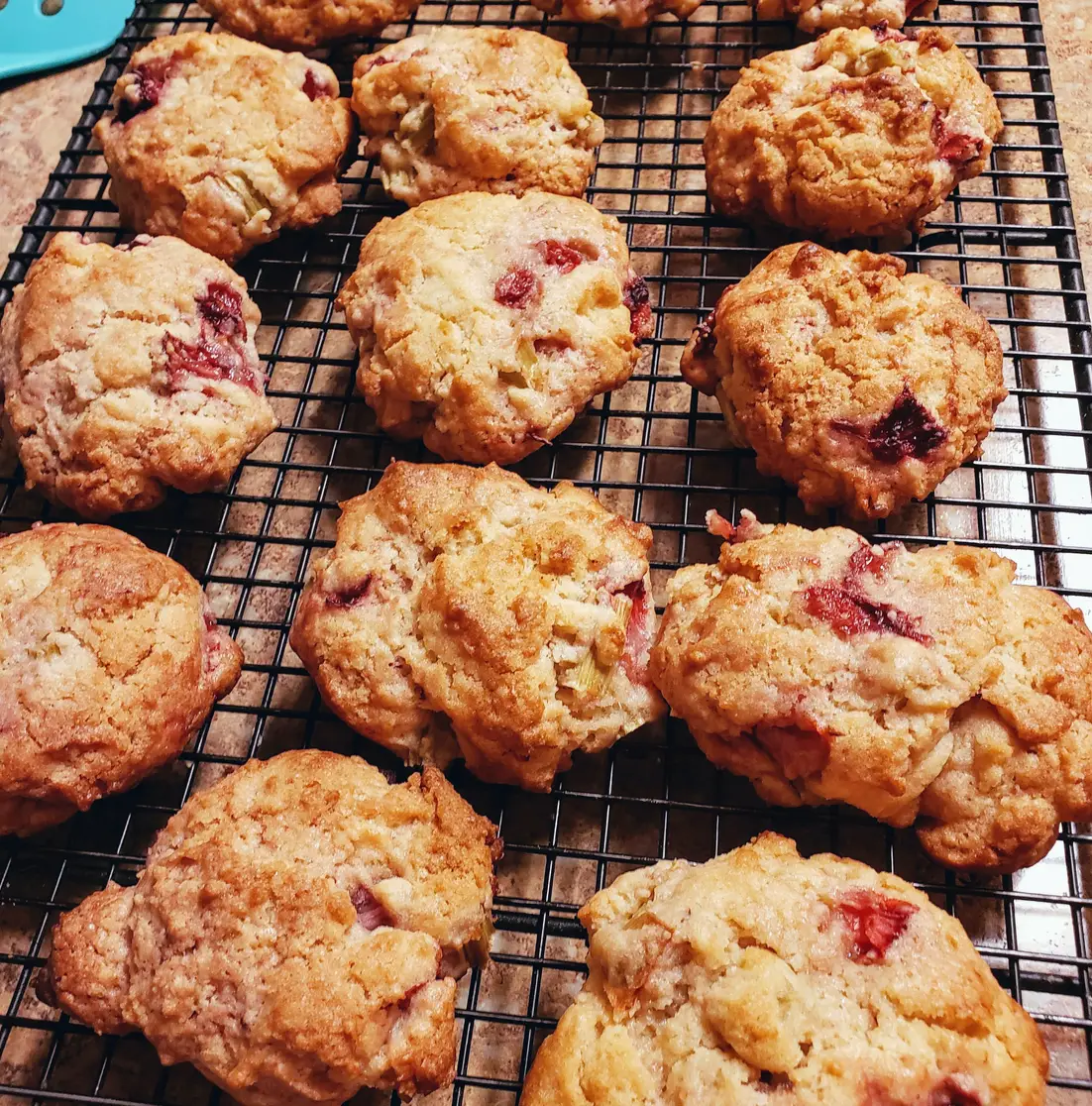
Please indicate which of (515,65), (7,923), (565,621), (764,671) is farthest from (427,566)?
(515,65)

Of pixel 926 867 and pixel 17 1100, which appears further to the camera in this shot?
pixel 926 867

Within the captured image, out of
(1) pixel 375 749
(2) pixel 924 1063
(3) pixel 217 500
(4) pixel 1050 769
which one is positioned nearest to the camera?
(2) pixel 924 1063

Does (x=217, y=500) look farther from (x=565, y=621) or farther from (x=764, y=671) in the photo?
(x=764, y=671)

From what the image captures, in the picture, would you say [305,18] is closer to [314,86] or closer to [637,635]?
[314,86]

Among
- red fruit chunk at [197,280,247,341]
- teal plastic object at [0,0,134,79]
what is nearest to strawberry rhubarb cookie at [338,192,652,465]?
red fruit chunk at [197,280,247,341]

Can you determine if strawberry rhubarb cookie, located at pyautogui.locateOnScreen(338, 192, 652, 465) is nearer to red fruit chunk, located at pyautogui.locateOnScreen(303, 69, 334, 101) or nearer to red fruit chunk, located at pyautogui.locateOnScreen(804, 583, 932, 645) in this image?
red fruit chunk, located at pyautogui.locateOnScreen(303, 69, 334, 101)

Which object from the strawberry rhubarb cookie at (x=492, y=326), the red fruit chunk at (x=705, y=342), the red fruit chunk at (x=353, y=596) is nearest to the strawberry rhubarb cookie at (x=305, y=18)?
the strawberry rhubarb cookie at (x=492, y=326)

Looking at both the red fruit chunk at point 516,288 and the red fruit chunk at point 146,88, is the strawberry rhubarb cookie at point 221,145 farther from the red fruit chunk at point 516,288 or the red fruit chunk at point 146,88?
the red fruit chunk at point 516,288

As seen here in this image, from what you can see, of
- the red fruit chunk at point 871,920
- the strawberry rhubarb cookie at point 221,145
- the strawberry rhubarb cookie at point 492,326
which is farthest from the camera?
the strawberry rhubarb cookie at point 221,145
